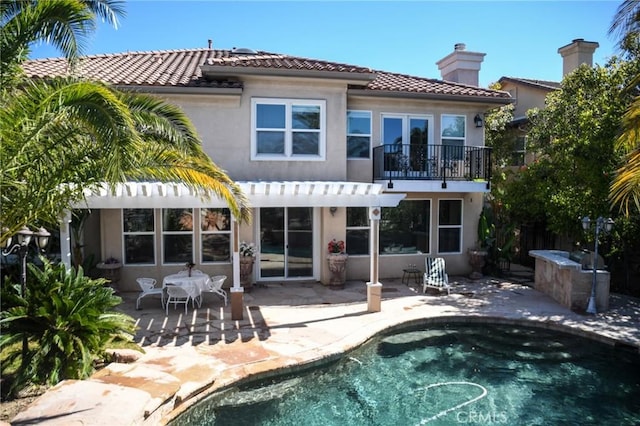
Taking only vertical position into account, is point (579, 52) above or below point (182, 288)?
above

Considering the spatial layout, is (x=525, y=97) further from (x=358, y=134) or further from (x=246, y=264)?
(x=246, y=264)

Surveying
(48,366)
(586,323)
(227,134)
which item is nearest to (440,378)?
(586,323)

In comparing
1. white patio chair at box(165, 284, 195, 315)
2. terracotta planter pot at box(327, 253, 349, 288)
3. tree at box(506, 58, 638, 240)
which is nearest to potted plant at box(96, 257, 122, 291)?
white patio chair at box(165, 284, 195, 315)

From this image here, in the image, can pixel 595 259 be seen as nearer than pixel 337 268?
Yes

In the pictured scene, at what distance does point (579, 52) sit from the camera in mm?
26562

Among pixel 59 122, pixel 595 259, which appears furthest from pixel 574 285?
pixel 59 122

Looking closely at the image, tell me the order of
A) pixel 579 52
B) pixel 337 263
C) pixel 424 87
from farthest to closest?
1. pixel 579 52
2. pixel 424 87
3. pixel 337 263

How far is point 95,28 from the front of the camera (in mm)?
8773

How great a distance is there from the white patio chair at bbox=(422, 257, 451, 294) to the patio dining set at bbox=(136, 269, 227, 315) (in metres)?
8.65

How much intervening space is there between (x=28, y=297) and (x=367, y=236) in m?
14.5

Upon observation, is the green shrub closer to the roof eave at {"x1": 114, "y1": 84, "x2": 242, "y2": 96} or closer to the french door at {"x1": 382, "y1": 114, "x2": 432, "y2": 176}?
the roof eave at {"x1": 114, "y1": 84, "x2": 242, "y2": 96}

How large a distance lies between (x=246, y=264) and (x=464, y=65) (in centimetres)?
1711

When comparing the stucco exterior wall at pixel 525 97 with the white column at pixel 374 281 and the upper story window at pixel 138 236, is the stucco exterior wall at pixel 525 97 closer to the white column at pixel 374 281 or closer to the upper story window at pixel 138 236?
the white column at pixel 374 281

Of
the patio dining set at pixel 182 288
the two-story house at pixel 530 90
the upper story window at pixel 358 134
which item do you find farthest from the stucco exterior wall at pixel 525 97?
the patio dining set at pixel 182 288
